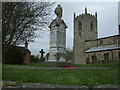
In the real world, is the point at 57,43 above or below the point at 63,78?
above

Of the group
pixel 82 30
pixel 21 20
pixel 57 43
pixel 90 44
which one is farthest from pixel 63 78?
pixel 82 30

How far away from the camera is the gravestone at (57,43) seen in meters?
17.8

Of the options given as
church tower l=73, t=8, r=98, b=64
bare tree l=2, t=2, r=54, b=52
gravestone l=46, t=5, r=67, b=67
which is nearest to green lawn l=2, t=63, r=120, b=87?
bare tree l=2, t=2, r=54, b=52

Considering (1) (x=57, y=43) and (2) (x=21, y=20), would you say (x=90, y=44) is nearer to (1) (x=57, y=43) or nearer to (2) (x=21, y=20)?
(1) (x=57, y=43)

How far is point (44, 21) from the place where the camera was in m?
7.99

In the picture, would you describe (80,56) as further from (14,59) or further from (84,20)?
(14,59)

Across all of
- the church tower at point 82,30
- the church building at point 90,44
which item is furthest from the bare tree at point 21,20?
the church tower at point 82,30

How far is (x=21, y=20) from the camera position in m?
7.04

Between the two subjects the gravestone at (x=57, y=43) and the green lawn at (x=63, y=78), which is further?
the gravestone at (x=57, y=43)

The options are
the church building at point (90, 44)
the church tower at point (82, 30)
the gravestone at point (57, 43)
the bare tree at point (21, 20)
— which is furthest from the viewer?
the church tower at point (82, 30)

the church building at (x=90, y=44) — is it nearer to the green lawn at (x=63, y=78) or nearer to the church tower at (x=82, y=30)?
the church tower at (x=82, y=30)

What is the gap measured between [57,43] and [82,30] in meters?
50.7

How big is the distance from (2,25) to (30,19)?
1.20 meters

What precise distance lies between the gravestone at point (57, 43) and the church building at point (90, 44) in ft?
90.6
